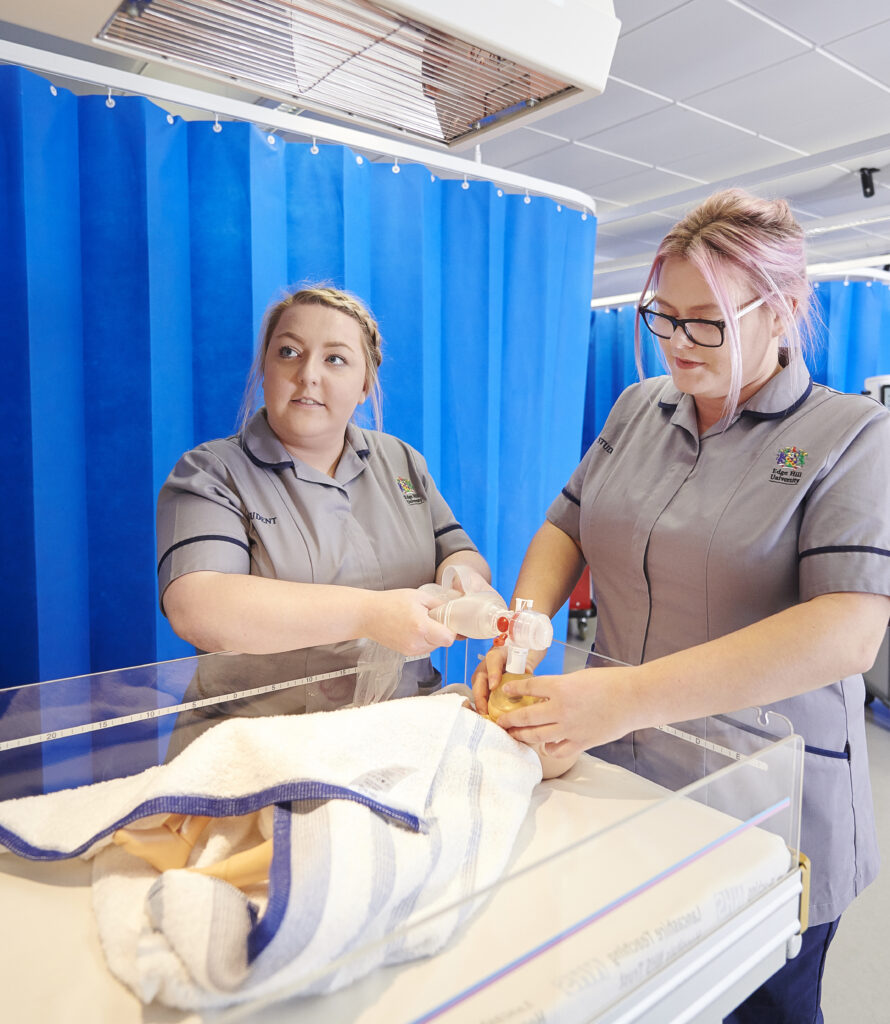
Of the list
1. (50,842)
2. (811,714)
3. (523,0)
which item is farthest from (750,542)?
(50,842)

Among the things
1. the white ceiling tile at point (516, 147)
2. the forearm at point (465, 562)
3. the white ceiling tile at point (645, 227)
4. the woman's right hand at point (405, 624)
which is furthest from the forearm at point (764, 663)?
the white ceiling tile at point (645, 227)

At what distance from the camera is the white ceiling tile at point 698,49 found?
269 centimetres

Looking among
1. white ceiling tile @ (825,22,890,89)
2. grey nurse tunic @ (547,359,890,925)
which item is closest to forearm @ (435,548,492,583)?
grey nurse tunic @ (547,359,890,925)

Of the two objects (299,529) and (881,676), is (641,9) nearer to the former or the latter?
(299,529)

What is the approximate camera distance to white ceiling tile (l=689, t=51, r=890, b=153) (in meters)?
3.16

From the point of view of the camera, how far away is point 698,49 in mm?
2908

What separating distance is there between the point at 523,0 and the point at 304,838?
2.82 ft

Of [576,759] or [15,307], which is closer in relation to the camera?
[576,759]

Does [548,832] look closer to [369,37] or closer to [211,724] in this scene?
[211,724]

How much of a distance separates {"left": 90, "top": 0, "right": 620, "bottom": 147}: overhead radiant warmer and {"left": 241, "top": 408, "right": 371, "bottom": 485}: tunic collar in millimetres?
514

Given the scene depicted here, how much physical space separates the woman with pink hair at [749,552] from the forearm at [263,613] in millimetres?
214

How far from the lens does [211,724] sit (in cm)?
85

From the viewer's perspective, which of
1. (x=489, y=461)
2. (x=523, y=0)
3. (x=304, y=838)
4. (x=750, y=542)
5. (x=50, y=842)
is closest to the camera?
(x=304, y=838)

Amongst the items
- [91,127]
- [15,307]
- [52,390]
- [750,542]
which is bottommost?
[750,542]
